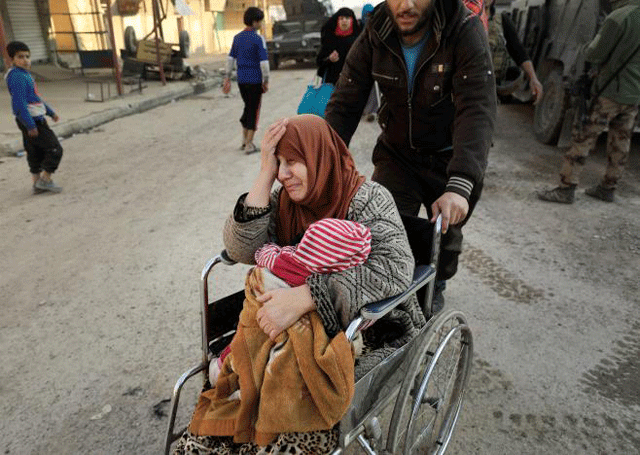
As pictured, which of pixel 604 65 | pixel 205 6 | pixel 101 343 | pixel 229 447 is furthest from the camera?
pixel 205 6

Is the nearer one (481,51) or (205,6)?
(481,51)

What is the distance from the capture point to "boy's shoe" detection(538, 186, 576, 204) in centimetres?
465

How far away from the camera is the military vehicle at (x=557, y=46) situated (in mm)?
5559

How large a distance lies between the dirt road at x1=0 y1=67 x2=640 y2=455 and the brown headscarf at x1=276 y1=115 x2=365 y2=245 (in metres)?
1.20

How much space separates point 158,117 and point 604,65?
7429 millimetres

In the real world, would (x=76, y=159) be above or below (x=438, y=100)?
below

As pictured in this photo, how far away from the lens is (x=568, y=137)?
6012 mm

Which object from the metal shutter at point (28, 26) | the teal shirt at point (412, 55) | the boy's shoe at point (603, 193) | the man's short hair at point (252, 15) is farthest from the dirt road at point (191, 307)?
the metal shutter at point (28, 26)

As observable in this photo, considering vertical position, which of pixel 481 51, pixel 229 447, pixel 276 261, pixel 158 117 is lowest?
pixel 158 117

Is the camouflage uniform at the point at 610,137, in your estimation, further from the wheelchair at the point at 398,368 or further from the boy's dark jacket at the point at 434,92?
the wheelchair at the point at 398,368

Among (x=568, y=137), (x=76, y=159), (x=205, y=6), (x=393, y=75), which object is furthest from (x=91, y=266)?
(x=205, y=6)

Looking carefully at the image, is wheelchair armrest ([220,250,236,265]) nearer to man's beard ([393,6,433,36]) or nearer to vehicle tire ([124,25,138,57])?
man's beard ([393,6,433,36])

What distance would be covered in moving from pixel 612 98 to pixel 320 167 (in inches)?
150

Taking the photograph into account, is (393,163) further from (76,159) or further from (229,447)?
(76,159)
